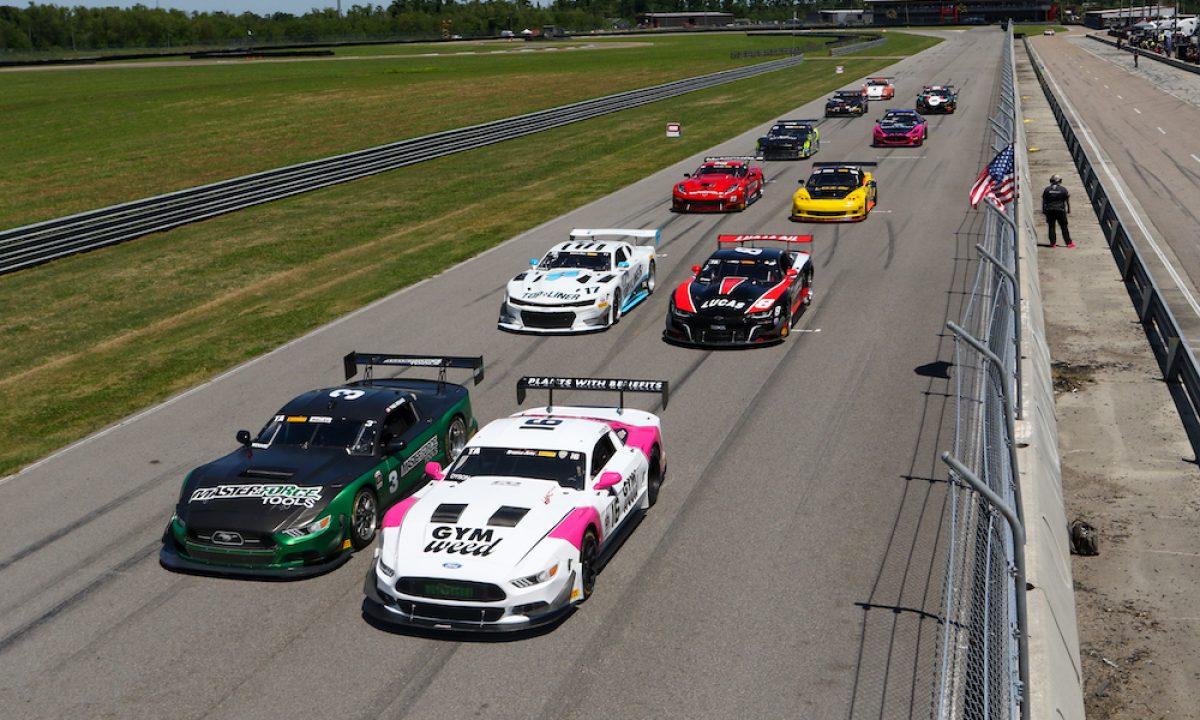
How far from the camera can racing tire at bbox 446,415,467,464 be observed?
1484 centimetres

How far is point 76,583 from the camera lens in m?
12.0

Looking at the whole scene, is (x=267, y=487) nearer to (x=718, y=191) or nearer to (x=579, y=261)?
(x=579, y=261)

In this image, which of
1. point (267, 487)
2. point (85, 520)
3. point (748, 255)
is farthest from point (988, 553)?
point (748, 255)

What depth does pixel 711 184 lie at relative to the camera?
3334 centimetres

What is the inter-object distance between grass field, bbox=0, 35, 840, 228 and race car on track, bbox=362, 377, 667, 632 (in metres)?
26.9

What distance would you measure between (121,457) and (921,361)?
12.0 metres

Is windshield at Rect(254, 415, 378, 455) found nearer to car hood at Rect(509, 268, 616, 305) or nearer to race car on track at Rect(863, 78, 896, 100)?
car hood at Rect(509, 268, 616, 305)

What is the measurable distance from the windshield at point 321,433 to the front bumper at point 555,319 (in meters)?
7.93

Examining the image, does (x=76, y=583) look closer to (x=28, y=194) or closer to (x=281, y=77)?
(x=28, y=194)

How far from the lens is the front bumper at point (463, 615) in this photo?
10.4 m

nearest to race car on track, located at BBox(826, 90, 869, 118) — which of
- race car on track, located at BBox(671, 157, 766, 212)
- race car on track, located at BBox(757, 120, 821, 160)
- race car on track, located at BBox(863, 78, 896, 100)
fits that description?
race car on track, located at BBox(863, 78, 896, 100)

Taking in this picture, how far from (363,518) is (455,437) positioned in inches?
104

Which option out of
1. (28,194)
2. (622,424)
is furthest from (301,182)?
(622,424)

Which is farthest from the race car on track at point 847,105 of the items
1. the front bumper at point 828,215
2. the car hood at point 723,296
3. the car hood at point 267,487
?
the car hood at point 267,487
